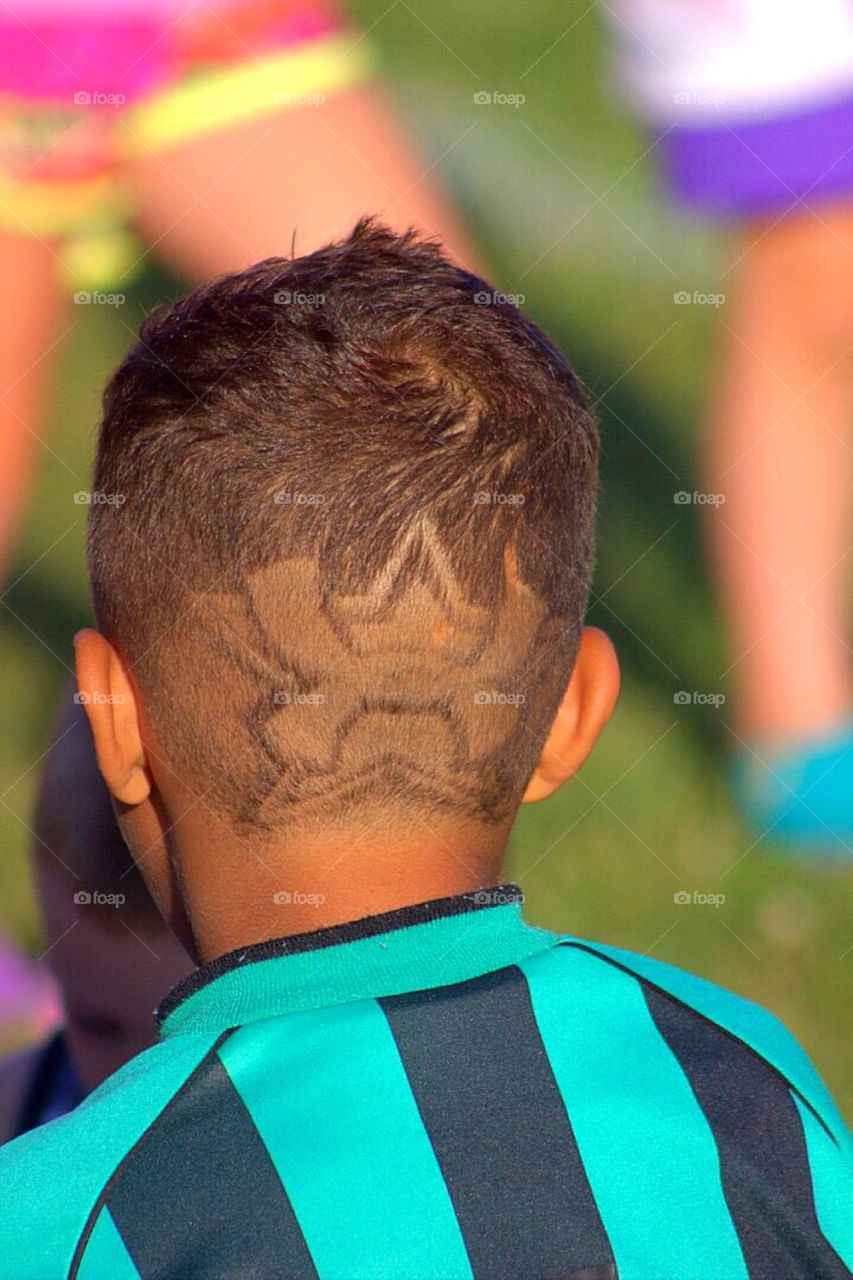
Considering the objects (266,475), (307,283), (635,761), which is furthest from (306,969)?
(635,761)

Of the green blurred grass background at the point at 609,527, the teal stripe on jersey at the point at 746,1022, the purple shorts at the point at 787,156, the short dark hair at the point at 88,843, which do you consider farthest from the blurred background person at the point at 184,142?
the teal stripe on jersey at the point at 746,1022

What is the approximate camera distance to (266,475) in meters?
0.96

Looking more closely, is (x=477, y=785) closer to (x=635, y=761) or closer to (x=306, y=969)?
(x=306, y=969)

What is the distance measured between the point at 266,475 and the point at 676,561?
198cm

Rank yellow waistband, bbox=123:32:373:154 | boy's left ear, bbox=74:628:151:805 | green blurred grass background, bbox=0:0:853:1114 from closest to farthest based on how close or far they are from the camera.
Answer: boy's left ear, bbox=74:628:151:805
yellow waistband, bbox=123:32:373:154
green blurred grass background, bbox=0:0:853:1114

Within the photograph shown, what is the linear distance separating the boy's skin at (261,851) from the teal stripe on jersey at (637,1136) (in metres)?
0.11

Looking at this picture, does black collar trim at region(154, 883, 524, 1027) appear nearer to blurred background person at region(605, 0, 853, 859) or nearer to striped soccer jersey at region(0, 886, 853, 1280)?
striped soccer jersey at region(0, 886, 853, 1280)

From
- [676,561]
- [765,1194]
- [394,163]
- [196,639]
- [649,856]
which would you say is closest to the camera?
[765,1194]

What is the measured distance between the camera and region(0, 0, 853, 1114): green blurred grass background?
91.6 inches

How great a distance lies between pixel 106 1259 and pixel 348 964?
0.19 m

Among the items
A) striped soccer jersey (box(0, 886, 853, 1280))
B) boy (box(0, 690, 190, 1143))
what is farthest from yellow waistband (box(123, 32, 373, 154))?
striped soccer jersey (box(0, 886, 853, 1280))

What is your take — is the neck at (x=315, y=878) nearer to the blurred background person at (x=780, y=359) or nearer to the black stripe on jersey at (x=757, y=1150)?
the black stripe on jersey at (x=757, y=1150)

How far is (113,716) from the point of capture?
102cm

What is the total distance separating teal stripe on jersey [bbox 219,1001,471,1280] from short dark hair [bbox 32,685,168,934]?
0.71 metres
